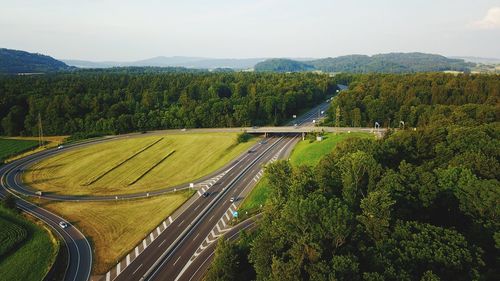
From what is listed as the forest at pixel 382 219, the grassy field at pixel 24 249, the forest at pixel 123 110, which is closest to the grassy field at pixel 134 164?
the forest at pixel 123 110

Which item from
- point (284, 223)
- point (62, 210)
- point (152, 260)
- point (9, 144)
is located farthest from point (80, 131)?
point (284, 223)

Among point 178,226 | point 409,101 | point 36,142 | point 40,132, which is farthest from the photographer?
point 409,101

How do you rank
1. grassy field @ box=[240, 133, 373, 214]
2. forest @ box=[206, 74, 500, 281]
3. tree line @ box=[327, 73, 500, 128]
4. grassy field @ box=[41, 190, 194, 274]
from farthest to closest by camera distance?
tree line @ box=[327, 73, 500, 128] < grassy field @ box=[240, 133, 373, 214] < grassy field @ box=[41, 190, 194, 274] < forest @ box=[206, 74, 500, 281]

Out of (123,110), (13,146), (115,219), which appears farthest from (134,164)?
(13,146)

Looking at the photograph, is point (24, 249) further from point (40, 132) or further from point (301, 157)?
point (40, 132)

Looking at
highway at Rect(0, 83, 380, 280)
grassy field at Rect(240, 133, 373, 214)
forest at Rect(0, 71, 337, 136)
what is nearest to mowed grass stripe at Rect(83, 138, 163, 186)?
highway at Rect(0, 83, 380, 280)

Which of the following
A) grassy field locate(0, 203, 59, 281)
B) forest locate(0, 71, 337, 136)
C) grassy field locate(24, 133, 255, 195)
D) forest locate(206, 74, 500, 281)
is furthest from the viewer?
forest locate(0, 71, 337, 136)

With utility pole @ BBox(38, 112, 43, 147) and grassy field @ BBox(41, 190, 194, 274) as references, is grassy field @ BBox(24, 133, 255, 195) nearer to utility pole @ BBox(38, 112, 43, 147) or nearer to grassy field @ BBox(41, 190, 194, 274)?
grassy field @ BBox(41, 190, 194, 274)
